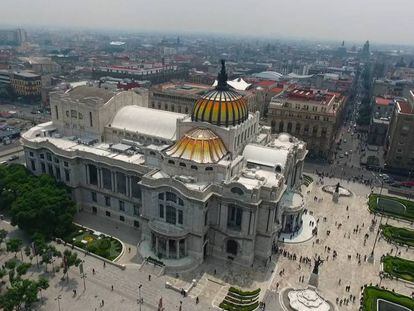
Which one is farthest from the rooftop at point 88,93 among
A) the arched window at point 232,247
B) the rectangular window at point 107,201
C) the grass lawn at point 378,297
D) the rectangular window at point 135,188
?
the grass lawn at point 378,297

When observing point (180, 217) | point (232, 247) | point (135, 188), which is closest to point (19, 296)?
point (180, 217)

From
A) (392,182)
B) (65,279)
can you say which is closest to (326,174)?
(392,182)

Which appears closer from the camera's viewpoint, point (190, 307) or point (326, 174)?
point (190, 307)

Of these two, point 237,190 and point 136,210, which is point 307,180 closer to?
point 237,190

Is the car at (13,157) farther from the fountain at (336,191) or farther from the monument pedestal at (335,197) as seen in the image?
the monument pedestal at (335,197)

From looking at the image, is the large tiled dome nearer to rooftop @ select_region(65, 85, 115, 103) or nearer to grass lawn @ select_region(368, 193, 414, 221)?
rooftop @ select_region(65, 85, 115, 103)

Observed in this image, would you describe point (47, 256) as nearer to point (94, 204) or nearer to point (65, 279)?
point (65, 279)
